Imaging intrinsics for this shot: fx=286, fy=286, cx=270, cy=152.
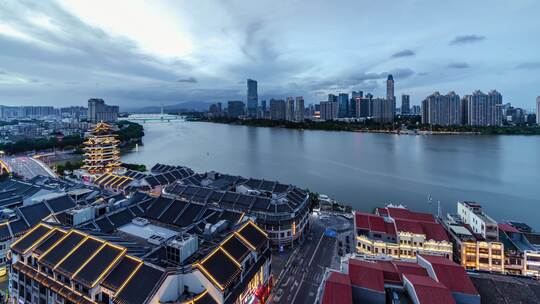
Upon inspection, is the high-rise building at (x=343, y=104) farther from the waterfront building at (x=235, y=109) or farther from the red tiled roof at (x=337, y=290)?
the red tiled roof at (x=337, y=290)

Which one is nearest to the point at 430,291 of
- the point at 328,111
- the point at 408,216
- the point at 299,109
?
the point at 408,216

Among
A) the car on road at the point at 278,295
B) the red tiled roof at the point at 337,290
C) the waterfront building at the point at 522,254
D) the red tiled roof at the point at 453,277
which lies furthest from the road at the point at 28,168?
the waterfront building at the point at 522,254

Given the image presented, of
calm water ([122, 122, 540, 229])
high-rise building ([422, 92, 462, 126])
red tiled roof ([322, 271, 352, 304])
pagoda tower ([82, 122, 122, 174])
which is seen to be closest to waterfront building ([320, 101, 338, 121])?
high-rise building ([422, 92, 462, 126])

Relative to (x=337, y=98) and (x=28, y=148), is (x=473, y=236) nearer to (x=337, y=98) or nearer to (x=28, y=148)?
(x=28, y=148)

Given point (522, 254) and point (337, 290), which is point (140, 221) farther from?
point (522, 254)

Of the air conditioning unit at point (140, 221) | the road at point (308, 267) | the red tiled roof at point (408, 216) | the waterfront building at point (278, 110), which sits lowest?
the road at point (308, 267)

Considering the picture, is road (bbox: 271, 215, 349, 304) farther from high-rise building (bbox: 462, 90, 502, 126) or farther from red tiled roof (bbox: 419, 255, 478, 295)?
high-rise building (bbox: 462, 90, 502, 126)

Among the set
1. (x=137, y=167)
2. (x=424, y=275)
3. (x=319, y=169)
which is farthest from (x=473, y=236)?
(x=137, y=167)
